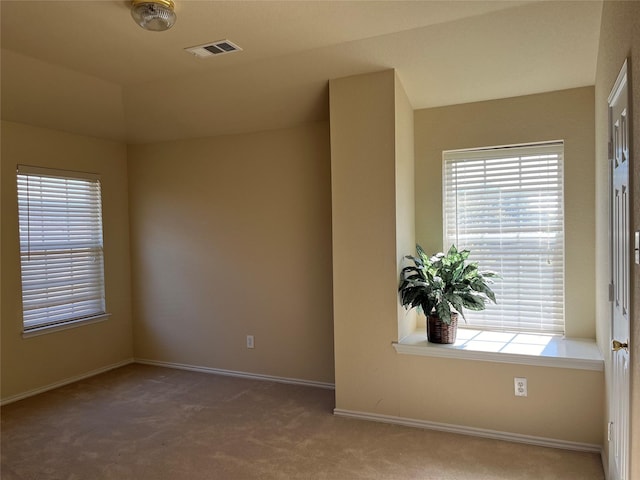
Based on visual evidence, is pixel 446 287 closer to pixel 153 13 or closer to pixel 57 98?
pixel 153 13

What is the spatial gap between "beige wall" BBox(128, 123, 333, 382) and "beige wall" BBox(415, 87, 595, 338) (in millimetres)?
1240

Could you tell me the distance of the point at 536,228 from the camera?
3.41m

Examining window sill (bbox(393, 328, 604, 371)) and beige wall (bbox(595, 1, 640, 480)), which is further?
window sill (bbox(393, 328, 604, 371))

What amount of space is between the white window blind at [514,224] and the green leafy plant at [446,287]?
1.52ft

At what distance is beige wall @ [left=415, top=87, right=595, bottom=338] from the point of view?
320 cm

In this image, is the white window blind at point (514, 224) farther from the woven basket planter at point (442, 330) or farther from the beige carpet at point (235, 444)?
the beige carpet at point (235, 444)

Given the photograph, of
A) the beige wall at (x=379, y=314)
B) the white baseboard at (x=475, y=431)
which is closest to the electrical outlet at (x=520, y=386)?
the beige wall at (x=379, y=314)

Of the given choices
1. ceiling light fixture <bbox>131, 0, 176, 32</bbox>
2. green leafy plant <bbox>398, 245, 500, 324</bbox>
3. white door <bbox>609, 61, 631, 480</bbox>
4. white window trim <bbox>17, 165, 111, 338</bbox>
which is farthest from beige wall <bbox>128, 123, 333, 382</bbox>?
white door <bbox>609, 61, 631, 480</bbox>

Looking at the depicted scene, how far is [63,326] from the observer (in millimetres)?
4156

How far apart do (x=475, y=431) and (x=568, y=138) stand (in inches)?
87.3

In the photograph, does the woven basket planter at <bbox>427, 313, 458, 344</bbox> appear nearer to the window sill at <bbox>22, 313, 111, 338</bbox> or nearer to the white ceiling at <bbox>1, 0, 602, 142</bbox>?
the white ceiling at <bbox>1, 0, 602, 142</bbox>

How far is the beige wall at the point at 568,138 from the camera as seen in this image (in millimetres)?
3203

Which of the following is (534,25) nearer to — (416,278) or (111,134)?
(416,278)

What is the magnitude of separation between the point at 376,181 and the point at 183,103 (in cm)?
194
